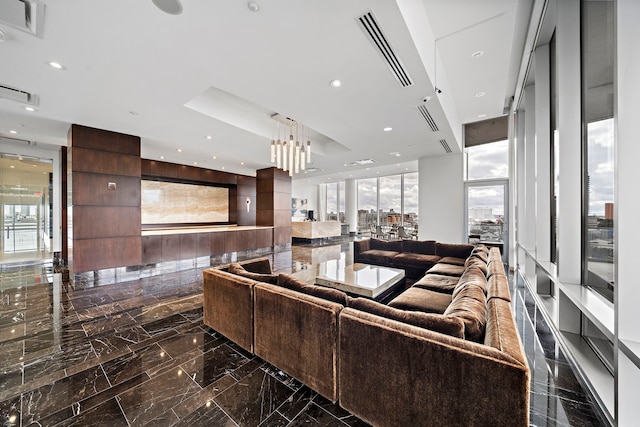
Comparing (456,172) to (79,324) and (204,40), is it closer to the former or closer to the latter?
(204,40)

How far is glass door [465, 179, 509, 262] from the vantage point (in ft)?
20.7

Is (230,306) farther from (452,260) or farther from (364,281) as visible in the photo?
(452,260)

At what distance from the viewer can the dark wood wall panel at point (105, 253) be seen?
15.1 ft

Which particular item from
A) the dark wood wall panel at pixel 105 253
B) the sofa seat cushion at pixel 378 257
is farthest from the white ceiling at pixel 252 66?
the sofa seat cushion at pixel 378 257

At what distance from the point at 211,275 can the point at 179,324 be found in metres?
0.88

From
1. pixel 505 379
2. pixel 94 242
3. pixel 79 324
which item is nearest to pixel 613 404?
pixel 505 379

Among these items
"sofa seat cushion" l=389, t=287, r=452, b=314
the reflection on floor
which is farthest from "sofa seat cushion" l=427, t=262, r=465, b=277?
"sofa seat cushion" l=389, t=287, r=452, b=314

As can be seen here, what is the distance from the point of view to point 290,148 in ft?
15.5

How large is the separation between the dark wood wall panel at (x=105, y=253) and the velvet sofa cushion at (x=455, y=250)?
259 inches

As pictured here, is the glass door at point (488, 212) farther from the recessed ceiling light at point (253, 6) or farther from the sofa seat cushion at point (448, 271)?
the recessed ceiling light at point (253, 6)

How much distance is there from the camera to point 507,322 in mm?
1443

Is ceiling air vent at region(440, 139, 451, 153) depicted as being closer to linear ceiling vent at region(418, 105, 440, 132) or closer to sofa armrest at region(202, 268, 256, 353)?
linear ceiling vent at region(418, 105, 440, 132)


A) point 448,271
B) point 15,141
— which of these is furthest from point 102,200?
point 448,271

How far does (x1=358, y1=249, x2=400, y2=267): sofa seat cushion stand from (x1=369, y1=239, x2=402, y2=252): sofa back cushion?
0.72 ft
